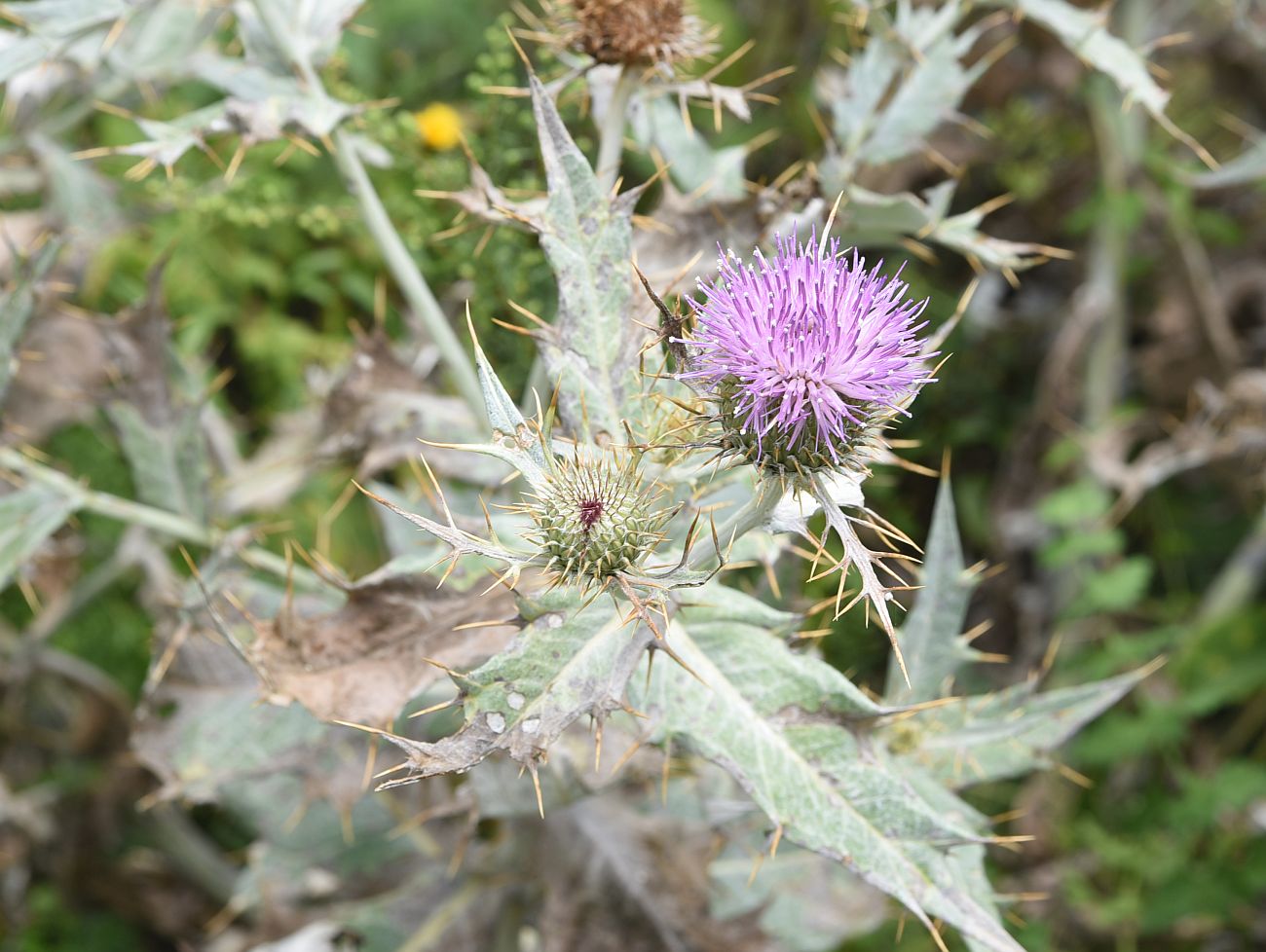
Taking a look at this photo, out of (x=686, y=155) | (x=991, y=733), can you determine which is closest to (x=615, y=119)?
(x=686, y=155)

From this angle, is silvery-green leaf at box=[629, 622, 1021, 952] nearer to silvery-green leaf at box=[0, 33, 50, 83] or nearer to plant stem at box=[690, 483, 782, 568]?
plant stem at box=[690, 483, 782, 568]

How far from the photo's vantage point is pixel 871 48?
2.37 m

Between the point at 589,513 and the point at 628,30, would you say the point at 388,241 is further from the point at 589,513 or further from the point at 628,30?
the point at 589,513

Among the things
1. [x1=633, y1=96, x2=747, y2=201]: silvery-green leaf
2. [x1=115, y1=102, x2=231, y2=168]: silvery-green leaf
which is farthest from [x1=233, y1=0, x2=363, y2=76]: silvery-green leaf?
[x1=633, y1=96, x2=747, y2=201]: silvery-green leaf

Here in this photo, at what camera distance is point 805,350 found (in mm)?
1391

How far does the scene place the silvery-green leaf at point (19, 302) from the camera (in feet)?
6.92

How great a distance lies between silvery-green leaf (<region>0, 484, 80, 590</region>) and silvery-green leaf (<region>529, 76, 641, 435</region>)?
1196 mm

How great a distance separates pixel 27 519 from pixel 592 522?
58.2 inches

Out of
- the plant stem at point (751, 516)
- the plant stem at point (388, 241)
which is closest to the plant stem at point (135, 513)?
the plant stem at point (388, 241)

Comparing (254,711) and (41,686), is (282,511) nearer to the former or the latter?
(41,686)

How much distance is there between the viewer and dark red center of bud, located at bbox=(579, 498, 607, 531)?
144 centimetres

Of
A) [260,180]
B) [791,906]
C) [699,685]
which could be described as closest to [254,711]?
[699,685]

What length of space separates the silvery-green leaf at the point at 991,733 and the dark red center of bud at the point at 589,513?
3.02ft

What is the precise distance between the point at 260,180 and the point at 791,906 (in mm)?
2518
